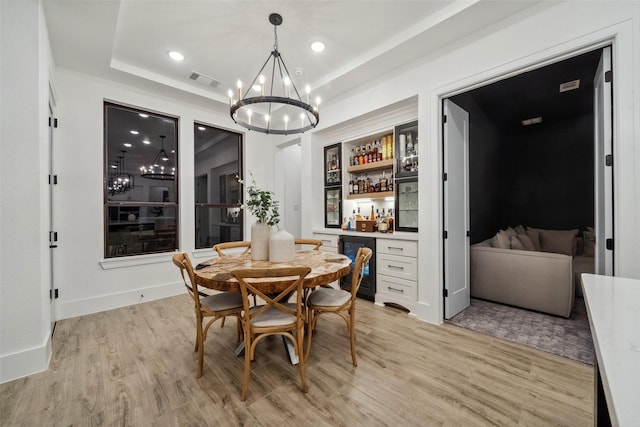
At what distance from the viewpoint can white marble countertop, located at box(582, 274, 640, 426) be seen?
481mm

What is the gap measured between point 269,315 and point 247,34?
2.77 metres

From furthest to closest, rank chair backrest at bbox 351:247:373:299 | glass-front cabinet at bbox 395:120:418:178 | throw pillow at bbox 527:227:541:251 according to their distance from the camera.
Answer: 1. throw pillow at bbox 527:227:541:251
2. glass-front cabinet at bbox 395:120:418:178
3. chair backrest at bbox 351:247:373:299

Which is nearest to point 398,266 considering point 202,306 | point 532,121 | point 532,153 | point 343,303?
point 343,303

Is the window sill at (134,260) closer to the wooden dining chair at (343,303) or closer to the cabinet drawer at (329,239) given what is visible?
the cabinet drawer at (329,239)

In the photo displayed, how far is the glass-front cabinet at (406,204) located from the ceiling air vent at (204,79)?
287 centimetres

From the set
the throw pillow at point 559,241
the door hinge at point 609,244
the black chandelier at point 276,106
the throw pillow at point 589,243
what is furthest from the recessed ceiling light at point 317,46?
the throw pillow at point 589,243

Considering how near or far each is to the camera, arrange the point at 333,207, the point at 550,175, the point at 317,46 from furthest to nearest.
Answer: the point at 550,175, the point at 333,207, the point at 317,46

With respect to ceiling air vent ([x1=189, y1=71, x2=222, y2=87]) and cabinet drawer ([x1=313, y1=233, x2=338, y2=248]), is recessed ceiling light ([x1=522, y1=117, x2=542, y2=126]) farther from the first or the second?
ceiling air vent ([x1=189, y1=71, x2=222, y2=87])

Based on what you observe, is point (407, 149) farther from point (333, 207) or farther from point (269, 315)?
point (269, 315)

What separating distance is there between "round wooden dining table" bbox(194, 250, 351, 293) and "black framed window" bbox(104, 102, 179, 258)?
2.12 m

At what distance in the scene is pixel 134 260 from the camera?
3604 millimetres

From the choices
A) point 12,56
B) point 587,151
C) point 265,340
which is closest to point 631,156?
point 265,340

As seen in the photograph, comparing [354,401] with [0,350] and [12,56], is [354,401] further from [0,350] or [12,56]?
[12,56]

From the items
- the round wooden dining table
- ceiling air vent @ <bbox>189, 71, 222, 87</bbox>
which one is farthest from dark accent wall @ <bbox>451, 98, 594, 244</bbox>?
ceiling air vent @ <bbox>189, 71, 222, 87</bbox>
